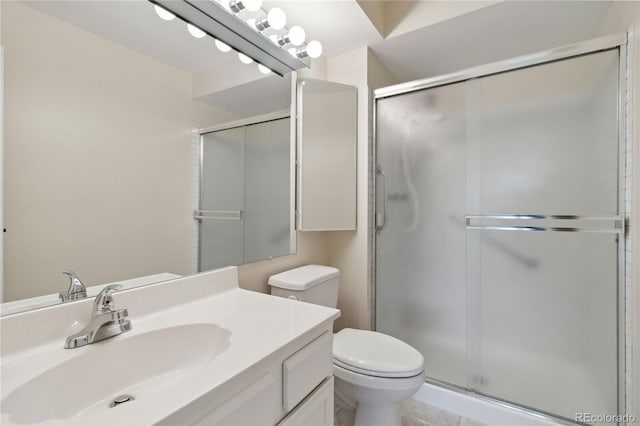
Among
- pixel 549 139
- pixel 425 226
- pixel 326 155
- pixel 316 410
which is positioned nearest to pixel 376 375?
pixel 316 410

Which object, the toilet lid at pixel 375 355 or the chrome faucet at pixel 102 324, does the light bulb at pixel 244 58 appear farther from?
the toilet lid at pixel 375 355

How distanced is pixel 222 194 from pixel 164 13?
674 millimetres

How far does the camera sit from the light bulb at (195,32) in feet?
3.55

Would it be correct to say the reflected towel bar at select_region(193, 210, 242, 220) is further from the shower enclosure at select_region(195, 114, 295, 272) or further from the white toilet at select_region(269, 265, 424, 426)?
the white toilet at select_region(269, 265, 424, 426)

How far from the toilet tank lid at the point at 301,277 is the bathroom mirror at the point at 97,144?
1.56 feet

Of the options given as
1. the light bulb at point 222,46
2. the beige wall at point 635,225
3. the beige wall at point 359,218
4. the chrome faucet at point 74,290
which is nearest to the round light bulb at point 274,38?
the light bulb at point 222,46

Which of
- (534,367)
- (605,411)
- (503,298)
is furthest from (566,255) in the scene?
(605,411)

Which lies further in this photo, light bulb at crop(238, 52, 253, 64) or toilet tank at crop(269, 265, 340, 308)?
toilet tank at crop(269, 265, 340, 308)

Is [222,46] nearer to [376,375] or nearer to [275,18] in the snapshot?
[275,18]

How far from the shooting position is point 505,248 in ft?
5.03

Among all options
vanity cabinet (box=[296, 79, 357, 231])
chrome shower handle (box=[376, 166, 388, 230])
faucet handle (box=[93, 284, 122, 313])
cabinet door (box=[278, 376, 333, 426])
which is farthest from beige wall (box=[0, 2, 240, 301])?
chrome shower handle (box=[376, 166, 388, 230])

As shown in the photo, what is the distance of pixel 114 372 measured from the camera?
682 millimetres

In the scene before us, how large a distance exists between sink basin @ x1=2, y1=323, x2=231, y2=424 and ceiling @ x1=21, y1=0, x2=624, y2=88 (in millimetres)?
888

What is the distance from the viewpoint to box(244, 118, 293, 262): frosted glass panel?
1342mm
